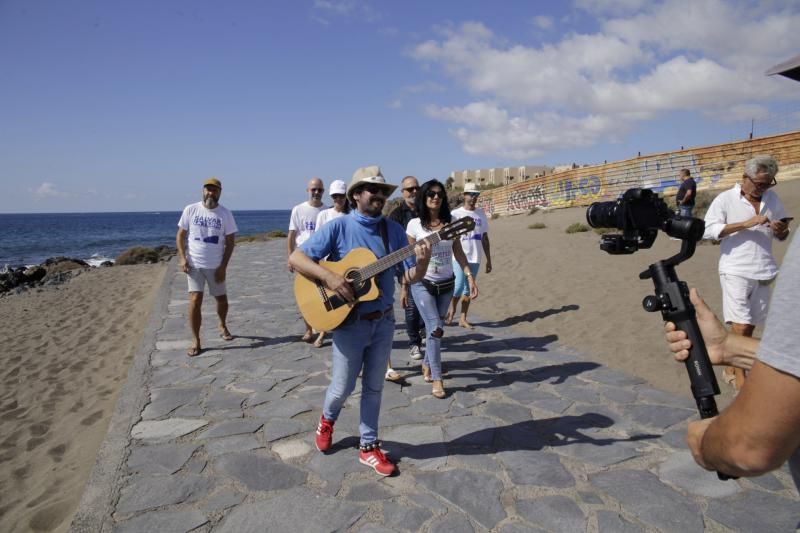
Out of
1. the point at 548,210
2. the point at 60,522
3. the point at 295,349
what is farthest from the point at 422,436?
the point at 548,210

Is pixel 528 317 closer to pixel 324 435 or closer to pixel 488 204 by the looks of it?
pixel 324 435

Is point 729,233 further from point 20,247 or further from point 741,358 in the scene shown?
point 20,247

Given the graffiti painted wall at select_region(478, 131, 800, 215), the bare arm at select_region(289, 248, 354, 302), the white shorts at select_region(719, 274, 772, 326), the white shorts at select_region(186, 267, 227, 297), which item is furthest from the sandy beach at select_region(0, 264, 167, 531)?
the graffiti painted wall at select_region(478, 131, 800, 215)

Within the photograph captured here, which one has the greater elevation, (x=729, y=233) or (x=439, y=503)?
(x=729, y=233)

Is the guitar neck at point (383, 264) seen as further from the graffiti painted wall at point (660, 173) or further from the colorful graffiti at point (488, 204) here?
the colorful graffiti at point (488, 204)

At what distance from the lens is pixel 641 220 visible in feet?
6.41

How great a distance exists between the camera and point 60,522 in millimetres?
3355

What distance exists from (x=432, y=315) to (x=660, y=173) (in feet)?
76.8

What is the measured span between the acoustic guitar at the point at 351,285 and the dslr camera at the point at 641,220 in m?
1.79

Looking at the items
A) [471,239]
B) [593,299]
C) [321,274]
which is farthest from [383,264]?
[593,299]

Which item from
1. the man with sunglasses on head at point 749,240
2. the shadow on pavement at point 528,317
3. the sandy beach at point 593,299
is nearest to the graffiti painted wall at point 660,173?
the sandy beach at point 593,299

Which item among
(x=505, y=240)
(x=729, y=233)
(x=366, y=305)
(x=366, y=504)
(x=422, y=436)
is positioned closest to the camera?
(x=366, y=504)

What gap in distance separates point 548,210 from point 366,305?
28.1 meters

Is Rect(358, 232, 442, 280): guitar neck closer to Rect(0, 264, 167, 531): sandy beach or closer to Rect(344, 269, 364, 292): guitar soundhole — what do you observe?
Rect(344, 269, 364, 292): guitar soundhole
